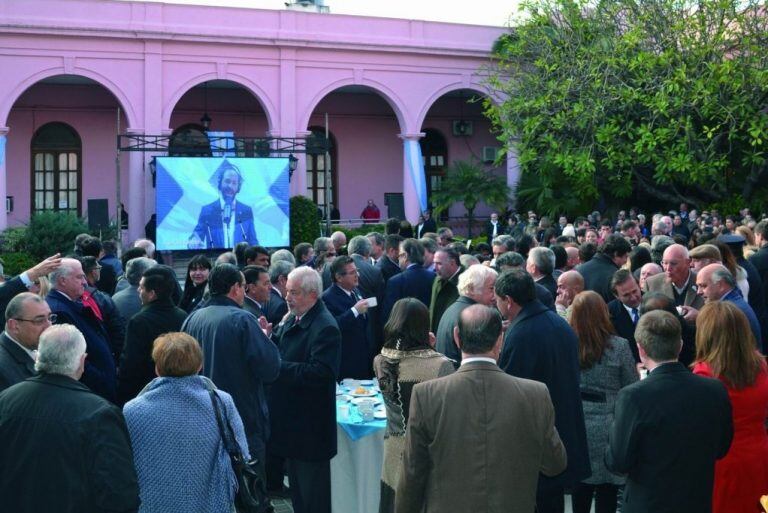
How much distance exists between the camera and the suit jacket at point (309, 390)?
5727 mm

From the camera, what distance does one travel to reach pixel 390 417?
5160 mm

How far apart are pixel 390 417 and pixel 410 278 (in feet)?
12.9

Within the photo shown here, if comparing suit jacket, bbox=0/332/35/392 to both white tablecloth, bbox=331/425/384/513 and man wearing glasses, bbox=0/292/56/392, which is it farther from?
white tablecloth, bbox=331/425/384/513

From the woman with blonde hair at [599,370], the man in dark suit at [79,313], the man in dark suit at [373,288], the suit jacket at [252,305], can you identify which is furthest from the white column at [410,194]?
the woman with blonde hair at [599,370]

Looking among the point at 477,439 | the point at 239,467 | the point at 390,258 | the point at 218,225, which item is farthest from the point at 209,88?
the point at 477,439

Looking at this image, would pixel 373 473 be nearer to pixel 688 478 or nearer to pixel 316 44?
pixel 688 478

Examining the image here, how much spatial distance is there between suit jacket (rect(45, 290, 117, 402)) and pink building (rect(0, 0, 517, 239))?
15.7 m

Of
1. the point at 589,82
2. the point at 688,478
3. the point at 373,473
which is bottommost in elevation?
the point at 373,473

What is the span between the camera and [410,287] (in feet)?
29.5

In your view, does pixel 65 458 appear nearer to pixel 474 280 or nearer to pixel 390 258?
pixel 474 280

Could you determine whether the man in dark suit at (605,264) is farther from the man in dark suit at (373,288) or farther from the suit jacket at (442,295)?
the man in dark suit at (373,288)

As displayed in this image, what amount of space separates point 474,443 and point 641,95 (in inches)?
731

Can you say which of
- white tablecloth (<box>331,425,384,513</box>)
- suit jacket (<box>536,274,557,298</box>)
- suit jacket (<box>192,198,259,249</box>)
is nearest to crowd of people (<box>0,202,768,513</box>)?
white tablecloth (<box>331,425,384,513</box>)

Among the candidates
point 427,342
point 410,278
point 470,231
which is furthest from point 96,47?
point 427,342
